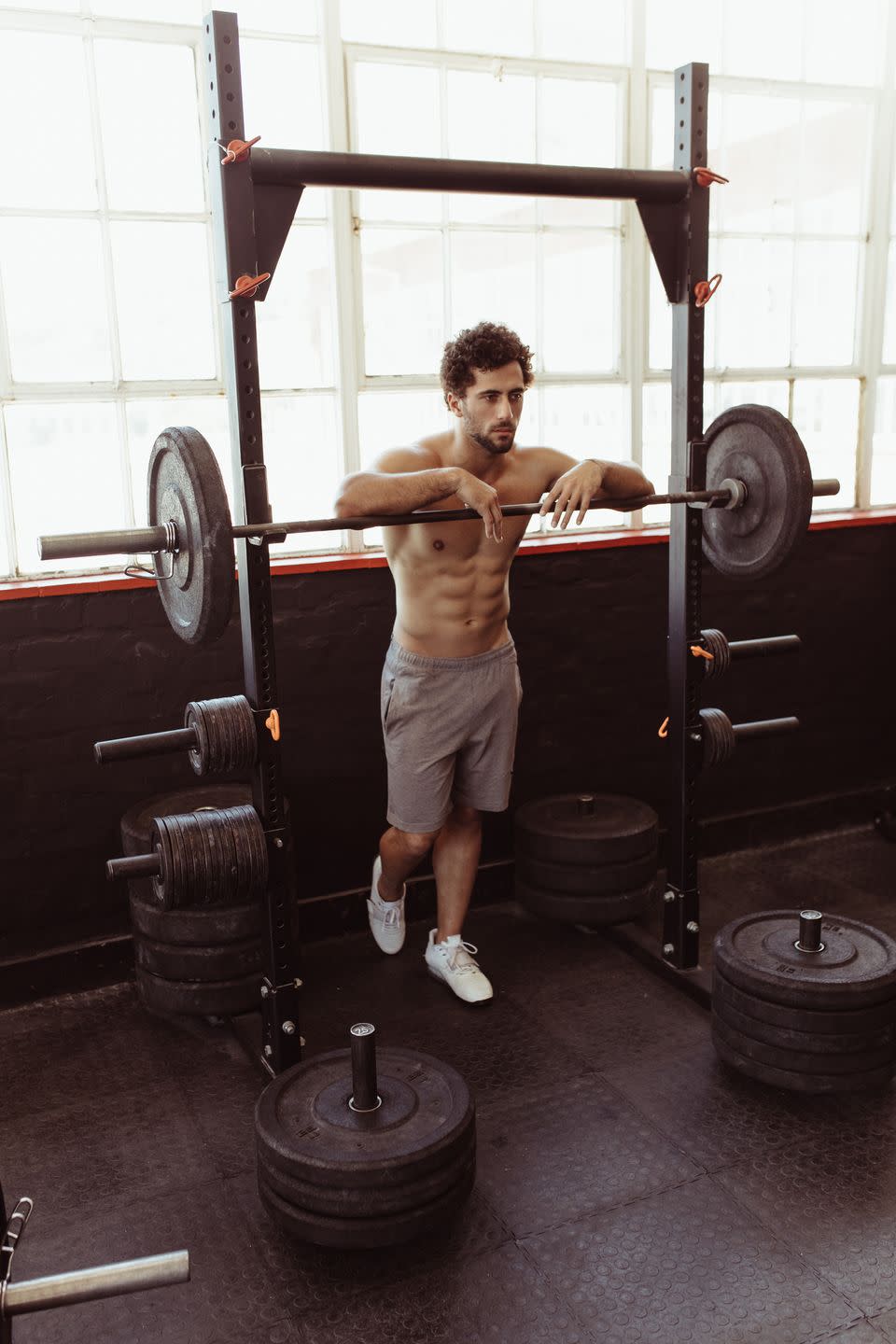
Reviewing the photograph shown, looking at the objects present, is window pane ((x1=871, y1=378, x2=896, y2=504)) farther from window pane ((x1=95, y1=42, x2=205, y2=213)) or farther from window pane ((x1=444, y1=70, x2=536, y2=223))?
window pane ((x1=95, y1=42, x2=205, y2=213))

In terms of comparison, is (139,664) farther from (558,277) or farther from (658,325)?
(658,325)

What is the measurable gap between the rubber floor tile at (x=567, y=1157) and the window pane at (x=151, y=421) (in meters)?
1.64

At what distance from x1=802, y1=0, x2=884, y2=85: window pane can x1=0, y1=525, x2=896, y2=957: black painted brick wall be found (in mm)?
1483

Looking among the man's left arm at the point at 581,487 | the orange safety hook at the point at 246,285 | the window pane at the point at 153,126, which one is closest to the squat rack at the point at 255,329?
the orange safety hook at the point at 246,285

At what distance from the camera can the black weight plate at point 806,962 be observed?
2334 mm

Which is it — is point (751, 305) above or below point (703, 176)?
below

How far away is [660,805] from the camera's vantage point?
375 cm

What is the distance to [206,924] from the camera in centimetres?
264

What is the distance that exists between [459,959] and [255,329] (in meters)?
1.65

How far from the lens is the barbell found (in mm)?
1970

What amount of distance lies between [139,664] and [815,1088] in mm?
1895

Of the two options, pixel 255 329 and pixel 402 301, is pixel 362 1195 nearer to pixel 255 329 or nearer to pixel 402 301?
pixel 255 329

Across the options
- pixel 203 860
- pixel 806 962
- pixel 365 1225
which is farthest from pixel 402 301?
pixel 365 1225

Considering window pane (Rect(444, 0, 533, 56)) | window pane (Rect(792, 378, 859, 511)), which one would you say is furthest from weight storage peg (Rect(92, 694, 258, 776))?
window pane (Rect(792, 378, 859, 511))
